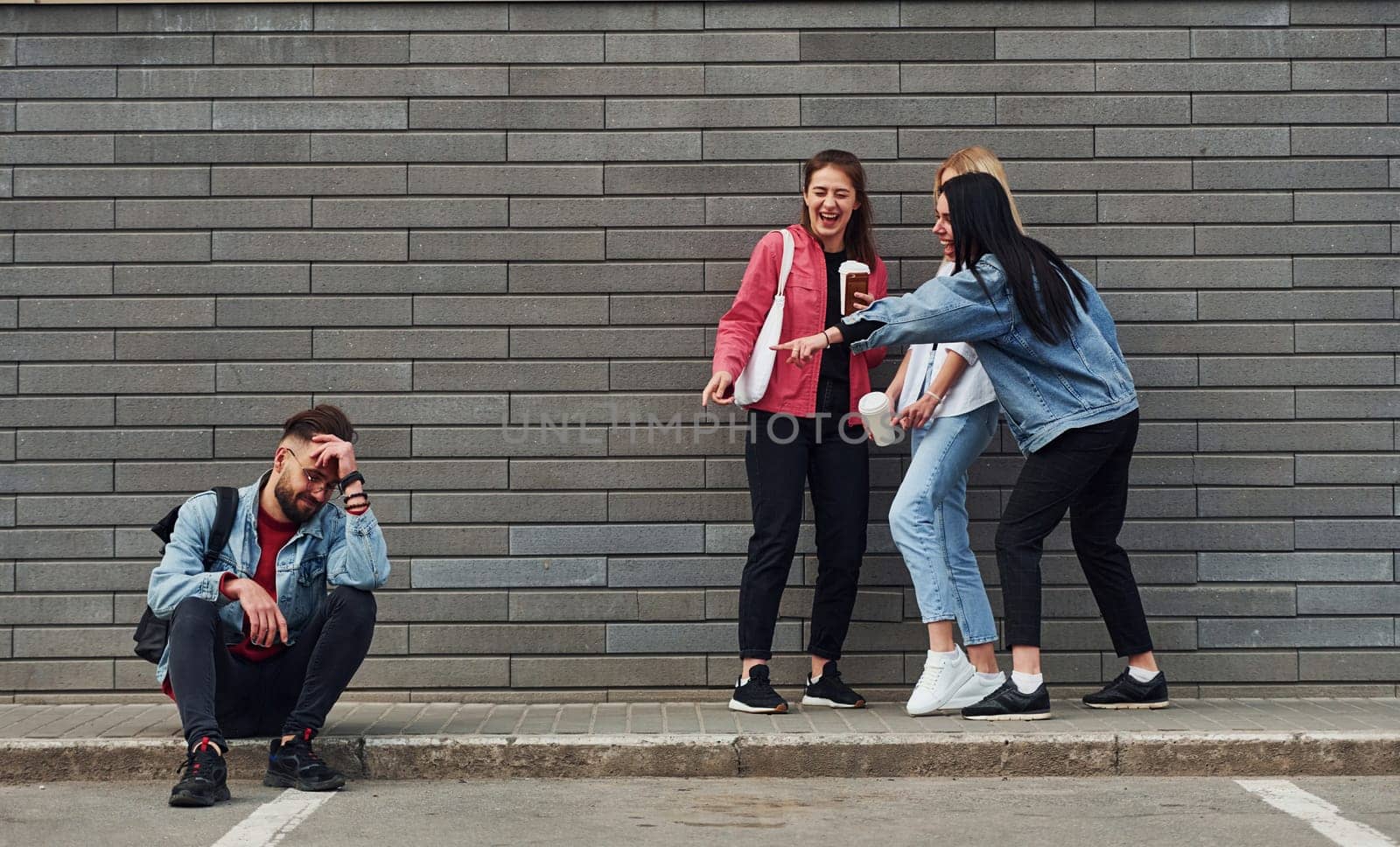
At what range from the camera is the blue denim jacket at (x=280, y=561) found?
16.0ft

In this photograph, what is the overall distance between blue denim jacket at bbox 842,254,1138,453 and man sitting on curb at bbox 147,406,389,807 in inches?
76.1

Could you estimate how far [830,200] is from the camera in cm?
583

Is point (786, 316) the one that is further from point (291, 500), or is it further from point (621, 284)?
point (291, 500)

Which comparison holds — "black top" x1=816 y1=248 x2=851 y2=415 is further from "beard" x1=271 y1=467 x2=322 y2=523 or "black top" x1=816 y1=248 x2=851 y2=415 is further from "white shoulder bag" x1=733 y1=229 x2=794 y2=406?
"beard" x1=271 y1=467 x2=322 y2=523

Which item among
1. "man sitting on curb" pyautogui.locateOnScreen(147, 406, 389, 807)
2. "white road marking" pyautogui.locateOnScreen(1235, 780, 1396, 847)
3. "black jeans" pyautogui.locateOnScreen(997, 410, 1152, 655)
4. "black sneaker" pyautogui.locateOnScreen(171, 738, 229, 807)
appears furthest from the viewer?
"black jeans" pyautogui.locateOnScreen(997, 410, 1152, 655)

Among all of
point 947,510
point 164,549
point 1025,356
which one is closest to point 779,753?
point 947,510

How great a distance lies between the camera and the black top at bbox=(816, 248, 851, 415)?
5.89 meters

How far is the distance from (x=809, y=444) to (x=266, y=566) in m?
2.11

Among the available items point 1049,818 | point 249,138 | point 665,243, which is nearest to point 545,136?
point 665,243

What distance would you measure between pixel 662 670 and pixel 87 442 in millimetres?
2582

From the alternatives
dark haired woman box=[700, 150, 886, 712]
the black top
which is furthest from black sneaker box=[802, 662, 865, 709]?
the black top

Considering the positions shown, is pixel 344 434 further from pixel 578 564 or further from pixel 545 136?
pixel 545 136

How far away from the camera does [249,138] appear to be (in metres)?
6.26

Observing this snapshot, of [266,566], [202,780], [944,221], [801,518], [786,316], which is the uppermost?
[944,221]
